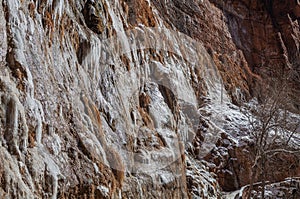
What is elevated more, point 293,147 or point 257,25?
point 257,25

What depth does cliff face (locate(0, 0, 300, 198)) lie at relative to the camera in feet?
17.4

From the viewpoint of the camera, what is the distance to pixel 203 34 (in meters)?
20.6

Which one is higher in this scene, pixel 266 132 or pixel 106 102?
pixel 106 102

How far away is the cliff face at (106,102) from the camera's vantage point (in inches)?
209

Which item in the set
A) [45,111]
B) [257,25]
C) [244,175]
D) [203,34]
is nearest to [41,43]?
[45,111]

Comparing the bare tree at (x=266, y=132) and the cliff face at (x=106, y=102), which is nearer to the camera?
the cliff face at (x=106, y=102)

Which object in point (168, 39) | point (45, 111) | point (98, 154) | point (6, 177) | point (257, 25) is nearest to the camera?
point (6, 177)

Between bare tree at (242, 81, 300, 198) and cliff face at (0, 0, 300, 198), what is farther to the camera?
bare tree at (242, 81, 300, 198)

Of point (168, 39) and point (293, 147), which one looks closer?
point (293, 147)

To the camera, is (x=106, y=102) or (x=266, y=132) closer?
(x=106, y=102)

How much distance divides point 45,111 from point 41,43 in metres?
1.32

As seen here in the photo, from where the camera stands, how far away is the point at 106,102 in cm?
845

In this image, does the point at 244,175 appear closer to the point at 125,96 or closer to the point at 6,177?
the point at 125,96

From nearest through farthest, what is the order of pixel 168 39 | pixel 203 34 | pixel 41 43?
pixel 41 43 < pixel 168 39 < pixel 203 34
